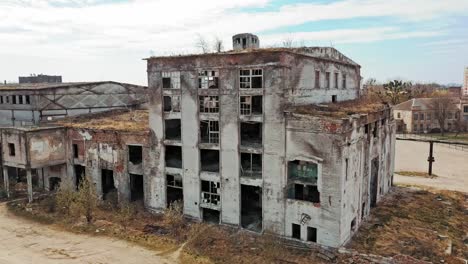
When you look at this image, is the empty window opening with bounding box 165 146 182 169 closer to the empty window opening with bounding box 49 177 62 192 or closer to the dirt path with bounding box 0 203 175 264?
the dirt path with bounding box 0 203 175 264

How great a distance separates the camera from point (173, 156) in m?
29.2

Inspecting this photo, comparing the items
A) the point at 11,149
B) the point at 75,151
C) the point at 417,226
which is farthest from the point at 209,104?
the point at 11,149

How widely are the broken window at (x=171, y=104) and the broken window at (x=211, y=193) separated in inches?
227

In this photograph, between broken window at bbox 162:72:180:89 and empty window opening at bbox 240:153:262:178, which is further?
broken window at bbox 162:72:180:89

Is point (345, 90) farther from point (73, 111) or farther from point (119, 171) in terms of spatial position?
point (73, 111)

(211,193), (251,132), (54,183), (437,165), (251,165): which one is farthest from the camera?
(437,165)

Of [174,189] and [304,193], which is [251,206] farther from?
[174,189]

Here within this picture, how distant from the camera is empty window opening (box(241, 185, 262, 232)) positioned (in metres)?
26.3

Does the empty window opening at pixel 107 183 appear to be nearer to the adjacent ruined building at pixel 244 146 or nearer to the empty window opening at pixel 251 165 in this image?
the adjacent ruined building at pixel 244 146

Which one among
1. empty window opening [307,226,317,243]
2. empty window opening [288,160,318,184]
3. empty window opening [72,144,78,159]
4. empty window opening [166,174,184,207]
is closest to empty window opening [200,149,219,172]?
empty window opening [166,174,184,207]

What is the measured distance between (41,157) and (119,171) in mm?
7127

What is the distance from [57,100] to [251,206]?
75.3ft

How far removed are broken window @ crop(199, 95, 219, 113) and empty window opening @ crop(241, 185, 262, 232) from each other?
5.93 meters

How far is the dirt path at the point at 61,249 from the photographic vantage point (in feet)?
72.6
